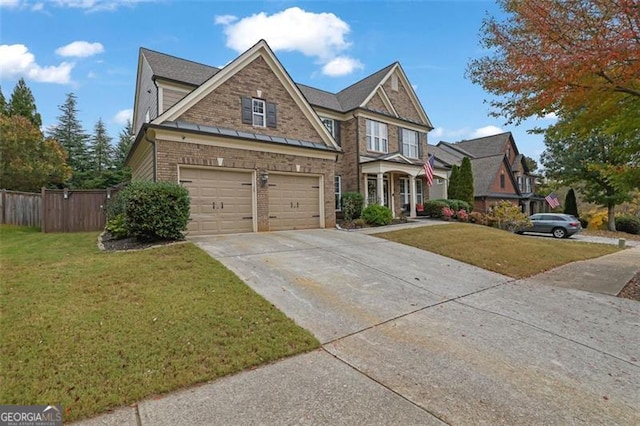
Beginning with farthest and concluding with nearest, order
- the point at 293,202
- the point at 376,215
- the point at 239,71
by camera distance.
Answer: the point at 376,215 → the point at 293,202 → the point at 239,71

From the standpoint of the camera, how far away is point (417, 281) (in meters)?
6.58

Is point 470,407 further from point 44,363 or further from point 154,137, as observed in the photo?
point 154,137

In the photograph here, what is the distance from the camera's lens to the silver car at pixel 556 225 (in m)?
18.7

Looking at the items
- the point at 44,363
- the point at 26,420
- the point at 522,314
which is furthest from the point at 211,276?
the point at 522,314

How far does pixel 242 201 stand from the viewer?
1155 cm

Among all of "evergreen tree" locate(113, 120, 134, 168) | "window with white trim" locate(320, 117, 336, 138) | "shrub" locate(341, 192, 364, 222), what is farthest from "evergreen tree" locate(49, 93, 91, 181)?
"shrub" locate(341, 192, 364, 222)

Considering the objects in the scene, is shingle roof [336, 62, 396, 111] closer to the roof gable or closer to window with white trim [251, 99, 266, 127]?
the roof gable

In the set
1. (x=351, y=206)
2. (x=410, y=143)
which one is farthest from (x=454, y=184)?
(x=351, y=206)

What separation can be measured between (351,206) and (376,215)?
1407mm

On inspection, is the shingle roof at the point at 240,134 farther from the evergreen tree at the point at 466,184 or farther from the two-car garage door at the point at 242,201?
the evergreen tree at the point at 466,184

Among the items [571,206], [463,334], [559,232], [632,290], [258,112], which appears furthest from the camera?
[571,206]

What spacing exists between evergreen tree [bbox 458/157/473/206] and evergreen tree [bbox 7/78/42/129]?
36.4 m

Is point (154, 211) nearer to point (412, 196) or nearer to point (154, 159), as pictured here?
point (154, 159)

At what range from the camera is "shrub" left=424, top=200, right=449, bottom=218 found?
19.8 m
